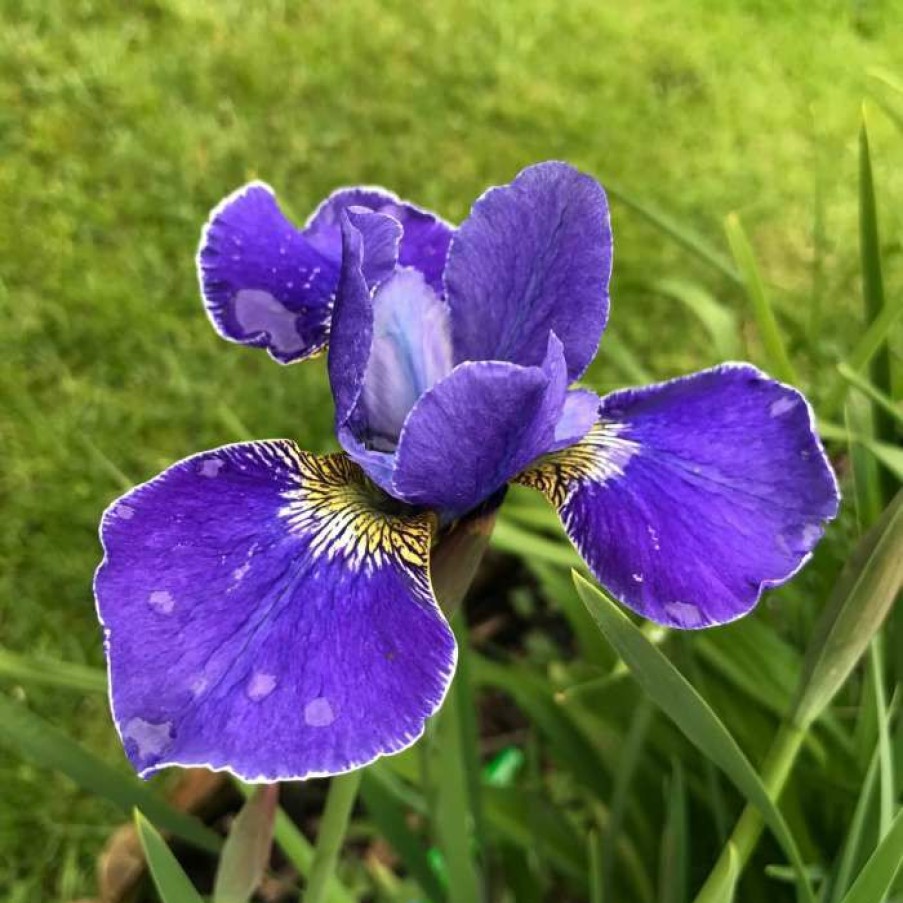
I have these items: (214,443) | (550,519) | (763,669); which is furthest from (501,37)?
(763,669)

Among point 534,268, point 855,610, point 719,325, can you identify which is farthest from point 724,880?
point 719,325

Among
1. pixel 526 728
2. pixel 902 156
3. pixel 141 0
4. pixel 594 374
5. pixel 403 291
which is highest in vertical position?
pixel 403 291

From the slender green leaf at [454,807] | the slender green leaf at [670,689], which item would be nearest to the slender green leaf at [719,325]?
the slender green leaf at [454,807]

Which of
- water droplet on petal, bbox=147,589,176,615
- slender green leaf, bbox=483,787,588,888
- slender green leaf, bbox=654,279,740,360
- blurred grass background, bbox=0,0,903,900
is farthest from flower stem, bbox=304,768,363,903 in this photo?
slender green leaf, bbox=654,279,740,360

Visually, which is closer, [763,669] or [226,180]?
[763,669]

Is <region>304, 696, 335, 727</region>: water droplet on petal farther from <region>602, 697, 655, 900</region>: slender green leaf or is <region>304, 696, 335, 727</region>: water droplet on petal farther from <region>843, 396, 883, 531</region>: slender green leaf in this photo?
<region>843, 396, 883, 531</region>: slender green leaf

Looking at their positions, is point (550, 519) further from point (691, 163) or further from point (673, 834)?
point (691, 163)
